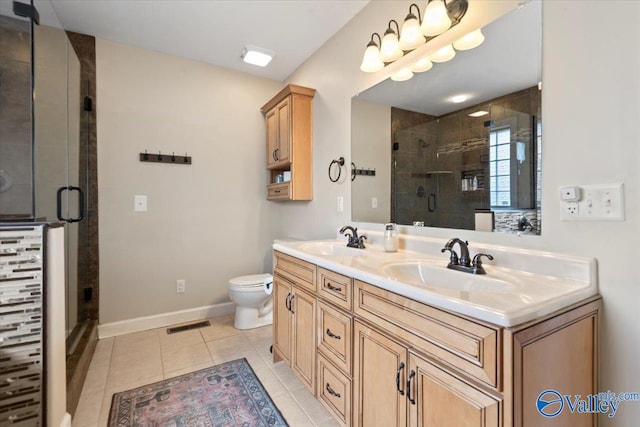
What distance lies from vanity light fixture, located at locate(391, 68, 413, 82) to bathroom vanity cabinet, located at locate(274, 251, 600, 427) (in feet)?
4.02

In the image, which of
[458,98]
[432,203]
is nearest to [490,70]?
[458,98]

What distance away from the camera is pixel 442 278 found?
4.08ft

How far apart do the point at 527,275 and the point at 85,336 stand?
273cm

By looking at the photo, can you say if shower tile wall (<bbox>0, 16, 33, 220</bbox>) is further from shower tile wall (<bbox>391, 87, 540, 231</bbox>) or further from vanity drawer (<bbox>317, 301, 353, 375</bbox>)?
shower tile wall (<bbox>391, 87, 540, 231</bbox>)

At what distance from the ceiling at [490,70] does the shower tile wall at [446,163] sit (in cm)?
5

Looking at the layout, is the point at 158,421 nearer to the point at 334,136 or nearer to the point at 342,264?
the point at 342,264

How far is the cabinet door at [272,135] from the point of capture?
9.21 ft

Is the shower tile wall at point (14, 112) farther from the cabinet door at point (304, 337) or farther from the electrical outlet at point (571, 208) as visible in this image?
the electrical outlet at point (571, 208)

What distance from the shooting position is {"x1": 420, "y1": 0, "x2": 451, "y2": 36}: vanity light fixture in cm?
140

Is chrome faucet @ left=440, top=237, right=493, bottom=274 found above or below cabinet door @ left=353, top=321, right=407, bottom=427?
above

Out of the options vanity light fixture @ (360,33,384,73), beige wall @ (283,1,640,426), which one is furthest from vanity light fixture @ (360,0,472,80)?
beige wall @ (283,1,640,426)

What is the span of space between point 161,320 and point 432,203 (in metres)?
2.52

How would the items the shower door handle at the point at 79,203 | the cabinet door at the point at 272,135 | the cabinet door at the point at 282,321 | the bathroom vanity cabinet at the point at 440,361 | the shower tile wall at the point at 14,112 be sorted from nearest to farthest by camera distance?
the bathroom vanity cabinet at the point at 440,361 < the shower tile wall at the point at 14,112 < the cabinet door at the point at 282,321 < the shower door handle at the point at 79,203 < the cabinet door at the point at 272,135

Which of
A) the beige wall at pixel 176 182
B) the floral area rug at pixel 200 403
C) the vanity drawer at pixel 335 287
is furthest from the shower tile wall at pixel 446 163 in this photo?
the beige wall at pixel 176 182
